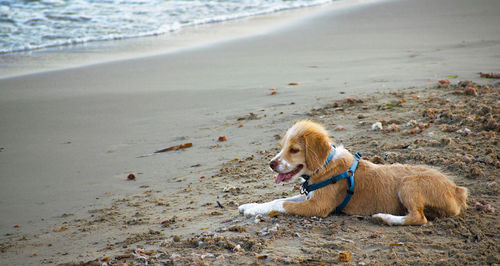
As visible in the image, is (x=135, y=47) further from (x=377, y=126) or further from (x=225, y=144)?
(x=377, y=126)

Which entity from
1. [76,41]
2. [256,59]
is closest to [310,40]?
[256,59]

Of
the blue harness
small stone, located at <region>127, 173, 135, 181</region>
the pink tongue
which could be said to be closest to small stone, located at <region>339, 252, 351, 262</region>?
the blue harness

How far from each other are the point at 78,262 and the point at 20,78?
842cm

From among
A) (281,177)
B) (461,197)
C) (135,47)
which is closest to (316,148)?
(281,177)

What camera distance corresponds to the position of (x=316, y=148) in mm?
4480

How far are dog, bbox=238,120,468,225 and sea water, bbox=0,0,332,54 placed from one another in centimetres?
1268

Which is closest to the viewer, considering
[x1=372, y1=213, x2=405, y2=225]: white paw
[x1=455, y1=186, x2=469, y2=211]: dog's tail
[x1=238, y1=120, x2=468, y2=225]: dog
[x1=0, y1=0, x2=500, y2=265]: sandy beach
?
[x1=0, y1=0, x2=500, y2=265]: sandy beach

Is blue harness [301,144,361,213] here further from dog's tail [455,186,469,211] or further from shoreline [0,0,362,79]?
shoreline [0,0,362,79]

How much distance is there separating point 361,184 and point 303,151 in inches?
25.3

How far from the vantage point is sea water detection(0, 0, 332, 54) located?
15.9 meters

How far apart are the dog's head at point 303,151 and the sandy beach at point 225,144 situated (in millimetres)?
483

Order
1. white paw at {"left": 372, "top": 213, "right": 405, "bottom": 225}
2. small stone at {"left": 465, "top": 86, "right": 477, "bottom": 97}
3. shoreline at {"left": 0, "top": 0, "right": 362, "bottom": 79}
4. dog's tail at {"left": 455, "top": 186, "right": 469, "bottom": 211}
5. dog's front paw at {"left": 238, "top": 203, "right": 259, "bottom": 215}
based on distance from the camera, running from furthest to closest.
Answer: shoreline at {"left": 0, "top": 0, "right": 362, "bottom": 79} → small stone at {"left": 465, "top": 86, "right": 477, "bottom": 97} → dog's front paw at {"left": 238, "top": 203, "right": 259, "bottom": 215} → dog's tail at {"left": 455, "top": 186, "right": 469, "bottom": 211} → white paw at {"left": 372, "top": 213, "right": 405, "bottom": 225}

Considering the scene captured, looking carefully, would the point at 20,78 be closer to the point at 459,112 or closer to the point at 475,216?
the point at 459,112

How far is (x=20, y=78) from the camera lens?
11.0 m
